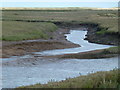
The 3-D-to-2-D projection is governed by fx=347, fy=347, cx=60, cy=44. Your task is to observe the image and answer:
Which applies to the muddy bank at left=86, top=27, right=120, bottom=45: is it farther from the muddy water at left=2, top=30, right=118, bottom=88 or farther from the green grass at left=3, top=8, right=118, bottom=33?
the muddy water at left=2, top=30, right=118, bottom=88

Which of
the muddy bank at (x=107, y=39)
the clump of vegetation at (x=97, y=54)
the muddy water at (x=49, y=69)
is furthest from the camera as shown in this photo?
the muddy bank at (x=107, y=39)

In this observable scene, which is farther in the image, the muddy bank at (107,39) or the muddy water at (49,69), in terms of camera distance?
the muddy bank at (107,39)

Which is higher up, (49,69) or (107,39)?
(107,39)

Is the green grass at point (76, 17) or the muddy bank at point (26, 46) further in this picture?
the green grass at point (76, 17)

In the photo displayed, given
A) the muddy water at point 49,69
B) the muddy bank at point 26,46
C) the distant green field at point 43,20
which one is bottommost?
the muddy water at point 49,69

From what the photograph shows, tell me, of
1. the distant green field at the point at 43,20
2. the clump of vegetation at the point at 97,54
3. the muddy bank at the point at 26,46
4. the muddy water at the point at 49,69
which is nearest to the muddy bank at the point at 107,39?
the distant green field at the point at 43,20

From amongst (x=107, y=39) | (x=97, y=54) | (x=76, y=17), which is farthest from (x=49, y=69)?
(x=76, y=17)

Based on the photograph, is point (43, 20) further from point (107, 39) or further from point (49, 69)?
point (49, 69)

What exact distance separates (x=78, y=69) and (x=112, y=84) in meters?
14.0

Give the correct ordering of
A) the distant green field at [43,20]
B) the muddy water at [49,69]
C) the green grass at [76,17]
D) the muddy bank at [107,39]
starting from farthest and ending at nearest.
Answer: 1. the green grass at [76,17]
2. the distant green field at [43,20]
3. the muddy bank at [107,39]
4. the muddy water at [49,69]

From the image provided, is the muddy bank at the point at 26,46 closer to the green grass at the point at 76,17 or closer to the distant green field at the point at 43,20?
the distant green field at the point at 43,20

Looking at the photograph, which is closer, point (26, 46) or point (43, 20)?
point (26, 46)

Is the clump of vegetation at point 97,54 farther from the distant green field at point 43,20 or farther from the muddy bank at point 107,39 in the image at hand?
the distant green field at point 43,20

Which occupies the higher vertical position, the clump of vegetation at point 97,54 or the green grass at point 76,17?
the green grass at point 76,17
